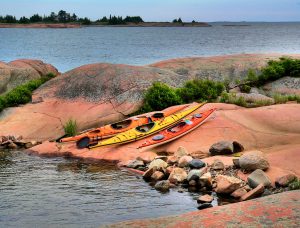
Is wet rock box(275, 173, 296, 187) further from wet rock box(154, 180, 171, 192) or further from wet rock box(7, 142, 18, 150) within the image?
wet rock box(7, 142, 18, 150)

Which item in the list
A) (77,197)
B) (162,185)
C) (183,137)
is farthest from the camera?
(183,137)

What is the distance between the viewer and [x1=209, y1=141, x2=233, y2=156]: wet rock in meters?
20.9

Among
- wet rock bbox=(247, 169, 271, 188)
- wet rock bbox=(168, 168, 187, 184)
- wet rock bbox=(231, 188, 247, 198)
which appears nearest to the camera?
wet rock bbox=(231, 188, 247, 198)

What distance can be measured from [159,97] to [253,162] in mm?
9146

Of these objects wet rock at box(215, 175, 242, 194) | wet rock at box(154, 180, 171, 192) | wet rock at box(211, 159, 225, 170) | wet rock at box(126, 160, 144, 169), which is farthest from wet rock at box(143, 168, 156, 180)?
wet rock at box(215, 175, 242, 194)

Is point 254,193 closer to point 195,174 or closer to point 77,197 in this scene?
point 195,174

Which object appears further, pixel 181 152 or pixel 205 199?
pixel 181 152

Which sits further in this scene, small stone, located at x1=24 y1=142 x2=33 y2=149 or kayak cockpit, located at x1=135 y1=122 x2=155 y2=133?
small stone, located at x1=24 y1=142 x2=33 y2=149

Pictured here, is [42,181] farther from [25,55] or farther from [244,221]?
[25,55]

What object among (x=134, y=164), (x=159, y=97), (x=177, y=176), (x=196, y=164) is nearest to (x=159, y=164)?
(x=177, y=176)

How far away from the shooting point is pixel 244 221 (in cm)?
1111

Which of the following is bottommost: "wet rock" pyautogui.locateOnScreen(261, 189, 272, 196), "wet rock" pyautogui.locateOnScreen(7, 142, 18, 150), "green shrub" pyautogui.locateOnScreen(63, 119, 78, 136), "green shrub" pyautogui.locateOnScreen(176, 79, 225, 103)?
"wet rock" pyautogui.locateOnScreen(7, 142, 18, 150)

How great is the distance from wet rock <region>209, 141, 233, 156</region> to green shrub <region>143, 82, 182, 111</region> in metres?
6.32

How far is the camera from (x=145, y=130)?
2377 cm
